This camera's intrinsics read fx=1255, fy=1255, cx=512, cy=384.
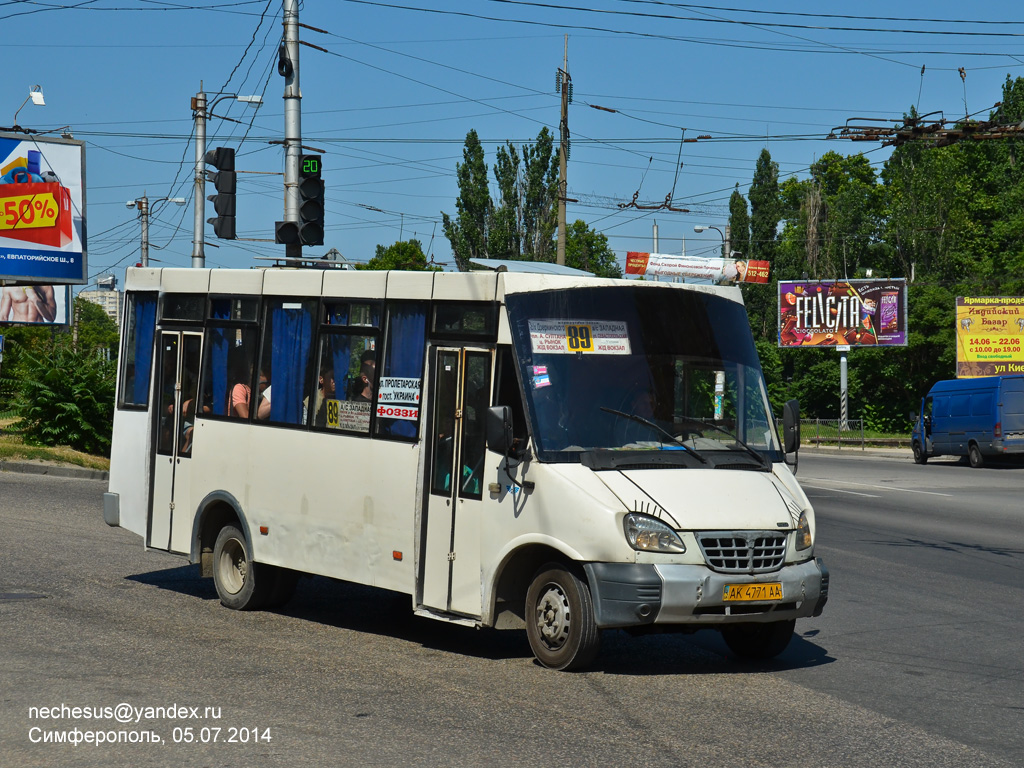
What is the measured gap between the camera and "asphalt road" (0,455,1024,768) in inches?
227

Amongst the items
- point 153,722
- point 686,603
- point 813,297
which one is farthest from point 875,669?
point 813,297

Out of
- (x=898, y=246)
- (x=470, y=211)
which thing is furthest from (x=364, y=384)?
(x=898, y=246)

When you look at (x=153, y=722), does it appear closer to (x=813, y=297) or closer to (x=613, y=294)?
(x=613, y=294)

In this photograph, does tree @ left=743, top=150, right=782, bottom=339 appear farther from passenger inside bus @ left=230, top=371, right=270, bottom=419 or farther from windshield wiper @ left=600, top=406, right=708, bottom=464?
windshield wiper @ left=600, top=406, right=708, bottom=464

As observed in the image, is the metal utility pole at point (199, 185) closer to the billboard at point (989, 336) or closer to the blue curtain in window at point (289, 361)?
the blue curtain in window at point (289, 361)

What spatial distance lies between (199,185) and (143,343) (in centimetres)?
2096

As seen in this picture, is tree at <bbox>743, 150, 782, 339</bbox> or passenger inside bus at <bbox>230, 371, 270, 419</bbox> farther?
tree at <bbox>743, 150, 782, 339</bbox>

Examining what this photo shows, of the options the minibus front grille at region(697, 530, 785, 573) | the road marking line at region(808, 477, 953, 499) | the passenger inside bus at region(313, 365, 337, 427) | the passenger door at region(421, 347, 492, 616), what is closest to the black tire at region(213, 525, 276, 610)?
the passenger inside bus at region(313, 365, 337, 427)

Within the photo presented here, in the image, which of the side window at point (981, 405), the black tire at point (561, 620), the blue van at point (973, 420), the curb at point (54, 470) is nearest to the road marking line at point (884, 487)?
the blue van at point (973, 420)

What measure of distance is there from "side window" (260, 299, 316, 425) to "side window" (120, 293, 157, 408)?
1.58 m

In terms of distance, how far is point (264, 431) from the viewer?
9.71 metres

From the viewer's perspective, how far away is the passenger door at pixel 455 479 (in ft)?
26.3

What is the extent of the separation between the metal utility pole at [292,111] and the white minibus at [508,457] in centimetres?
623

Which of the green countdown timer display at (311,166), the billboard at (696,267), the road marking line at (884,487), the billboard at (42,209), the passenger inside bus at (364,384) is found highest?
the billboard at (696,267)
